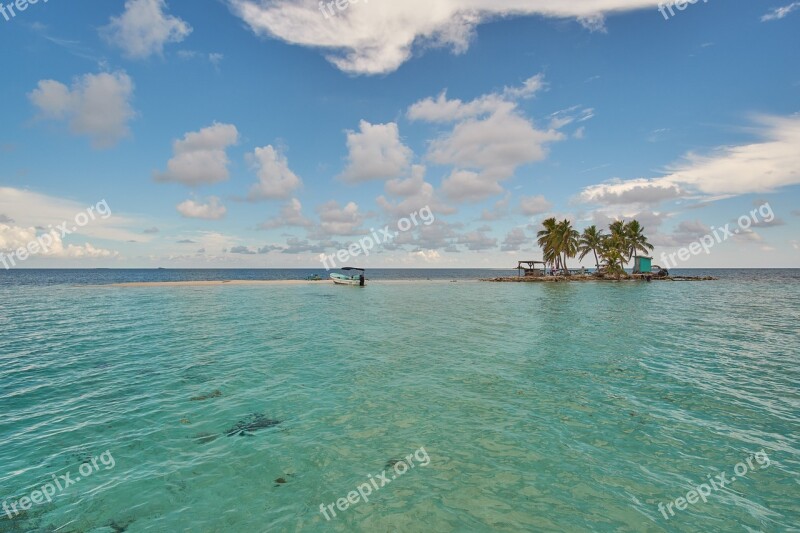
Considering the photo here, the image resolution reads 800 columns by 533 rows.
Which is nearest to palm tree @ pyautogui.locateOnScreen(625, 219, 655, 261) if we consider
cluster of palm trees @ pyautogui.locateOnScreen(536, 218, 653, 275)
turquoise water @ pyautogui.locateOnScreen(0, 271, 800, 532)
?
cluster of palm trees @ pyautogui.locateOnScreen(536, 218, 653, 275)

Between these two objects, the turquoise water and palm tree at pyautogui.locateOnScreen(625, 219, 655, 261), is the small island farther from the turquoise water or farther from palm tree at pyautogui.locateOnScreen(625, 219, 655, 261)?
the turquoise water

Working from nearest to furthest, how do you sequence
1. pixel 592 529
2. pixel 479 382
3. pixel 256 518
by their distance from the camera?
pixel 592 529, pixel 256 518, pixel 479 382

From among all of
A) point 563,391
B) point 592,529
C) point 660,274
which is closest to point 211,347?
point 563,391

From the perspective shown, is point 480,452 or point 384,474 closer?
point 384,474

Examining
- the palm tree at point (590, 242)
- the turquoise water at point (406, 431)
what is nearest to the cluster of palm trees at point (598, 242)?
the palm tree at point (590, 242)

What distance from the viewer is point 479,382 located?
46.9 feet

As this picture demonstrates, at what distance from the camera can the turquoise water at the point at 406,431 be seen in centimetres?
692

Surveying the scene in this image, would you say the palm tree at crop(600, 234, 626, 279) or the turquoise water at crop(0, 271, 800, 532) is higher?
the palm tree at crop(600, 234, 626, 279)

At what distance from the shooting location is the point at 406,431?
10.2m

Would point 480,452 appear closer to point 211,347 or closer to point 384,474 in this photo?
point 384,474

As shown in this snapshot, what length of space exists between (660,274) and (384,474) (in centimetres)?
11803

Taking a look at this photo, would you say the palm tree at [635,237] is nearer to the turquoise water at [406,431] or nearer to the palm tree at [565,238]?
the palm tree at [565,238]

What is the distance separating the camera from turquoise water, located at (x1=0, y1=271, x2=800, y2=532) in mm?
6918

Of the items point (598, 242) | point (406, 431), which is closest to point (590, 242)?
point (598, 242)
